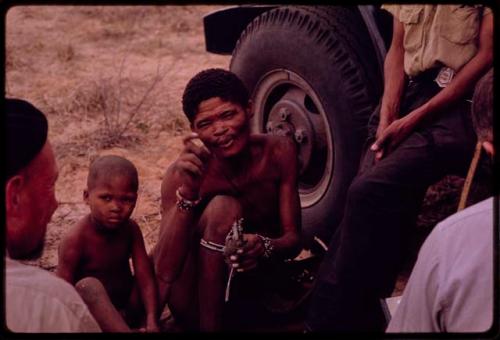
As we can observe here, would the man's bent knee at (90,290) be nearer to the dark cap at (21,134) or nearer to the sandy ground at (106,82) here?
the dark cap at (21,134)

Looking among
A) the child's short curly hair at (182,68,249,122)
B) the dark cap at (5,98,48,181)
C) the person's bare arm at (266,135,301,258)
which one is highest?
the dark cap at (5,98,48,181)

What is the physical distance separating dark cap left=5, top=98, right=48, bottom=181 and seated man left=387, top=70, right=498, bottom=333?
102 cm

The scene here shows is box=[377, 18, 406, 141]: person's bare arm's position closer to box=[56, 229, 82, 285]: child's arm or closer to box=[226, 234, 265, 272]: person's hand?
box=[226, 234, 265, 272]: person's hand

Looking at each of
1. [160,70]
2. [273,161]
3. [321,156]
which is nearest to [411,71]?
[273,161]

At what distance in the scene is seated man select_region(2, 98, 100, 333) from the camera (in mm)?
1759

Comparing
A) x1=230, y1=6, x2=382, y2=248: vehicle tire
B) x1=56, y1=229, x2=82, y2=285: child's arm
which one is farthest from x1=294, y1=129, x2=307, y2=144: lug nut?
x1=56, y1=229, x2=82, y2=285: child's arm

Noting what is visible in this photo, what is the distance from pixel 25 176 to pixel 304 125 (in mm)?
2191

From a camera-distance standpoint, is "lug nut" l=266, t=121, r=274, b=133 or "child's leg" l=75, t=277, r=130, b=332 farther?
"lug nut" l=266, t=121, r=274, b=133

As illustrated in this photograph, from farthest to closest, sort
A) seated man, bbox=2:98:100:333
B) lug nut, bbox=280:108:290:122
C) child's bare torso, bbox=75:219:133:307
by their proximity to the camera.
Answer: lug nut, bbox=280:108:290:122
child's bare torso, bbox=75:219:133:307
seated man, bbox=2:98:100:333

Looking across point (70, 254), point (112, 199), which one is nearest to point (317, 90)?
point (112, 199)

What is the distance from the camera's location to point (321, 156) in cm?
405

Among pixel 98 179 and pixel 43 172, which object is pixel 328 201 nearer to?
pixel 98 179

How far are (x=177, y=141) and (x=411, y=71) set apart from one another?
321 centimetres

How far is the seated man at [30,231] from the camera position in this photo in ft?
5.77
